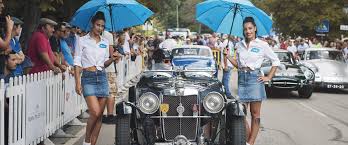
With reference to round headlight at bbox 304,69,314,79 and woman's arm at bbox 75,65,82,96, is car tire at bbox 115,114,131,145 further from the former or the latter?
round headlight at bbox 304,69,314,79

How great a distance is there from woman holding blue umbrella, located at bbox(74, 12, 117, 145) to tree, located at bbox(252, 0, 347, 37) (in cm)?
2778

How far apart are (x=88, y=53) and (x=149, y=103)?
132 centimetres

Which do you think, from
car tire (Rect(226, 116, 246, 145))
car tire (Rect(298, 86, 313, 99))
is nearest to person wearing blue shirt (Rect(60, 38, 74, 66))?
car tire (Rect(226, 116, 246, 145))

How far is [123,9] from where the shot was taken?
354 inches

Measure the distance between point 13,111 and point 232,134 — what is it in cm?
268

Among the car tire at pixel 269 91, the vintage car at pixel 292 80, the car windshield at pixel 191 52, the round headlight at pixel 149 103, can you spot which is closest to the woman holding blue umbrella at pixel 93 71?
the round headlight at pixel 149 103

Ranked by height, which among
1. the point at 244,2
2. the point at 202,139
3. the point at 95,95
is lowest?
the point at 202,139

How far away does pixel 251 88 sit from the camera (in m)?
7.54

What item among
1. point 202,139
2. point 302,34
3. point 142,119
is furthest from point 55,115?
point 302,34

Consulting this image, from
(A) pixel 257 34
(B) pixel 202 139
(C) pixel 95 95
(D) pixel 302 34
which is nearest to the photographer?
(B) pixel 202 139

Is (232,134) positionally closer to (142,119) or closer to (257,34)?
(142,119)

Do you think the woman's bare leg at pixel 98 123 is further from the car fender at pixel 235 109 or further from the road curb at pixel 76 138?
the car fender at pixel 235 109

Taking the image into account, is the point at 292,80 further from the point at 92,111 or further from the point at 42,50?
the point at 92,111

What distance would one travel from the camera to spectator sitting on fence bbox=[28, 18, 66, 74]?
8.48m
